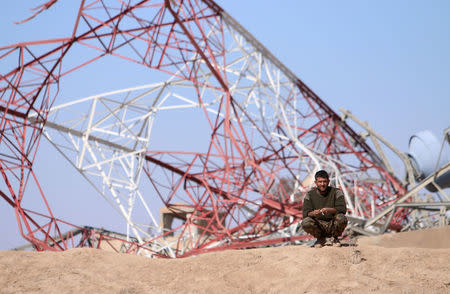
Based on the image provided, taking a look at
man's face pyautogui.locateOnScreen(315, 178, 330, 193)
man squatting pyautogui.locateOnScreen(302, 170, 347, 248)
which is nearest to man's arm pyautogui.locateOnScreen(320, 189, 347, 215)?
man squatting pyautogui.locateOnScreen(302, 170, 347, 248)

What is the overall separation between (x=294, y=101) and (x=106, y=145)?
26.3ft

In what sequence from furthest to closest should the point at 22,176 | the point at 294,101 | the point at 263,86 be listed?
the point at 294,101 → the point at 263,86 → the point at 22,176

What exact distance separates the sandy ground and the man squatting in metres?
0.29

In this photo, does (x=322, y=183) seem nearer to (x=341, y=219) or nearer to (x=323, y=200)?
(x=323, y=200)

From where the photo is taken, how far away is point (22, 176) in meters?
15.5

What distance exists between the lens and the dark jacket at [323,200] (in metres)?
6.04

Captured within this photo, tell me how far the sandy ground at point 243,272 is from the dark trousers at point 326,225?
20 cm

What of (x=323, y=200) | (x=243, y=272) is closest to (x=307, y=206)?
(x=323, y=200)

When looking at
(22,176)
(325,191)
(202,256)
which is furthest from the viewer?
(22,176)

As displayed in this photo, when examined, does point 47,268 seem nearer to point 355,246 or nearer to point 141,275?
point 141,275

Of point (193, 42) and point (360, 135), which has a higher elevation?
point (193, 42)

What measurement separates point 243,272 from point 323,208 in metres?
1.18

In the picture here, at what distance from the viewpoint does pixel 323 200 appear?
20.0 feet

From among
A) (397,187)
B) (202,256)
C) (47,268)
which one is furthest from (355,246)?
(397,187)
